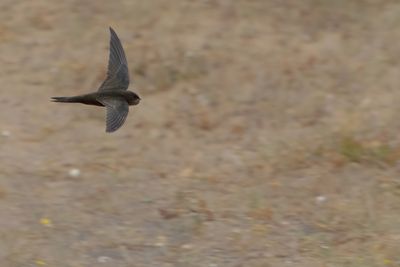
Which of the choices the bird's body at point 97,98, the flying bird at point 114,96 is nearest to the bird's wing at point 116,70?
the flying bird at point 114,96

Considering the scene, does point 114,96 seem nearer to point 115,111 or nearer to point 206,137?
point 115,111

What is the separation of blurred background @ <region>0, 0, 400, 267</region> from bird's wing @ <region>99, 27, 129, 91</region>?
0.76 m

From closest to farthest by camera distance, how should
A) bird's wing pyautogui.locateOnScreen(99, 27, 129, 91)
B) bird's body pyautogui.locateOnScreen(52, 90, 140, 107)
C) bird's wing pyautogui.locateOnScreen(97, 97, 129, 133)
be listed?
bird's wing pyautogui.locateOnScreen(97, 97, 129, 133) < bird's body pyautogui.locateOnScreen(52, 90, 140, 107) < bird's wing pyautogui.locateOnScreen(99, 27, 129, 91)

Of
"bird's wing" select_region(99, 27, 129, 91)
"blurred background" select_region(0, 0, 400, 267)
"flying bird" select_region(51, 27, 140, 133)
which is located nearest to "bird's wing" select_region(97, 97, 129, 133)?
"flying bird" select_region(51, 27, 140, 133)

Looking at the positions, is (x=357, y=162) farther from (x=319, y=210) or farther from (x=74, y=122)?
(x=74, y=122)

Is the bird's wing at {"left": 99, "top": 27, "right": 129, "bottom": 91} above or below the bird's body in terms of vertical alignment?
above

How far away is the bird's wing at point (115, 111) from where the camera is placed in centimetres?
440

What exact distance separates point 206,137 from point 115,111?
161cm

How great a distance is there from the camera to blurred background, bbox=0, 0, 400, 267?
16.1 ft

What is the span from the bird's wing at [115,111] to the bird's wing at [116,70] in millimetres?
213

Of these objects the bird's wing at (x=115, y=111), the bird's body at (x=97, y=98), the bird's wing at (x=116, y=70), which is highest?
the bird's wing at (x=116, y=70)

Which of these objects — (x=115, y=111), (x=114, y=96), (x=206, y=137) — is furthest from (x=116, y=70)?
(x=206, y=137)

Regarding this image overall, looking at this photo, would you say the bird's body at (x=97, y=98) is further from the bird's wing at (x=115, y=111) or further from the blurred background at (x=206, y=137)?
the blurred background at (x=206, y=137)

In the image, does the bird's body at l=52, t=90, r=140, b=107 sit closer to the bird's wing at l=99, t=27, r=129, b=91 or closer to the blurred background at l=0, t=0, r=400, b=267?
the bird's wing at l=99, t=27, r=129, b=91
